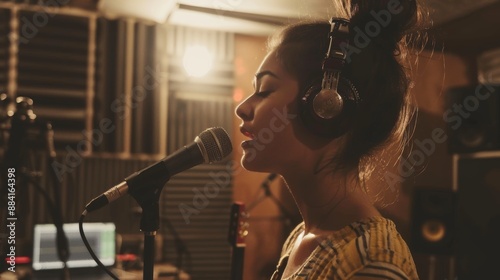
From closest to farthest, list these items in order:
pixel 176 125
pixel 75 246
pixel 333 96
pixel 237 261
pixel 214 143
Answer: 1. pixel 333 96
2. pixel 214 143
3. pixel 237 261
4. pixel 75 246
5. pixel 176 125

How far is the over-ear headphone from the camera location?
3.46 feet

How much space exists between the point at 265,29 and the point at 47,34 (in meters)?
1.78

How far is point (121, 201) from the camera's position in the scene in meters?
3.78

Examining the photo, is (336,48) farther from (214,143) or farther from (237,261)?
(237,261)

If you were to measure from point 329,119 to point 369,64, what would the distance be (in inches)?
6.5

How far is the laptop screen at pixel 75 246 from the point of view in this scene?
312cm

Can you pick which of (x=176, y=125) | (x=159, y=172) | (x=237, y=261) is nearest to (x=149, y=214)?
(x=159, y=172)

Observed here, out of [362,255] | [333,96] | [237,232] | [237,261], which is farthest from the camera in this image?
[237,261]

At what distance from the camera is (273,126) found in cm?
111

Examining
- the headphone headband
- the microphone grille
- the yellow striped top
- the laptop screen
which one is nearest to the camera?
the yellow striped top

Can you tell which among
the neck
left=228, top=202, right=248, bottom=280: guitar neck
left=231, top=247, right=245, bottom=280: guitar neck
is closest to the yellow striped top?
the neck

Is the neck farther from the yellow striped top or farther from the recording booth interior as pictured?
the recording booth interior

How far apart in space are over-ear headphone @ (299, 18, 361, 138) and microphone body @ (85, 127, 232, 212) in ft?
0.81

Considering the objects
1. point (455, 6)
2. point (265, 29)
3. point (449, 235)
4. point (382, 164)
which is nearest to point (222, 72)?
point (265, 29)
